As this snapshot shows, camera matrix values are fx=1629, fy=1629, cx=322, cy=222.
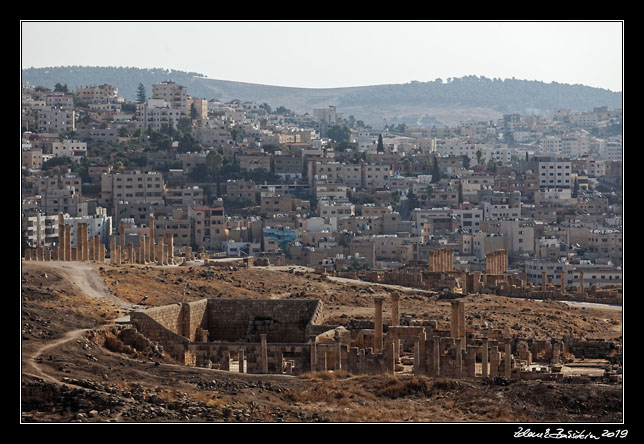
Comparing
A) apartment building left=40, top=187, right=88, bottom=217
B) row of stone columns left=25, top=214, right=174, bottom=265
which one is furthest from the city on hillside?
row of stone columns left=25, top=214, right=174, bottom=265

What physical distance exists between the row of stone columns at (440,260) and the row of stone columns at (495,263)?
178 cm

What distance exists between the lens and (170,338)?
3444 centimetres

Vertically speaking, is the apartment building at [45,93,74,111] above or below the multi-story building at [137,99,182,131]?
above

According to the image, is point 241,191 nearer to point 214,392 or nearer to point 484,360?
point 484,360

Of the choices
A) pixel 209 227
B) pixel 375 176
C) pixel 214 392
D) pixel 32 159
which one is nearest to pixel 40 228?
pixel 209 227

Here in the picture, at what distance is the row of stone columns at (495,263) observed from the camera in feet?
244

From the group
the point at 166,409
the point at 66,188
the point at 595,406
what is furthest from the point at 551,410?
the point at 66,188

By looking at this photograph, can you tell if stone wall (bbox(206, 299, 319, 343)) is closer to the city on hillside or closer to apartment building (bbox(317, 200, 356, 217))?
the city on hillside

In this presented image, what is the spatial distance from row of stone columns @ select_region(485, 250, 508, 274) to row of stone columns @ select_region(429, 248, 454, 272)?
1.78 meters

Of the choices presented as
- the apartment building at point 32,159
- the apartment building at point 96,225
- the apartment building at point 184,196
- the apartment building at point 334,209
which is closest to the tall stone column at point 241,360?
the apartment building at point 96,225

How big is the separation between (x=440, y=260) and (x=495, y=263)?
16.6 ft

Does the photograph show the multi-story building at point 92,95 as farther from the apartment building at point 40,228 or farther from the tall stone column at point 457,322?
the tall stone column at point 457,322

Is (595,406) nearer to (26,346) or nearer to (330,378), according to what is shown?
(330,378)

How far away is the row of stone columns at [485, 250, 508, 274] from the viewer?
74375 mm
